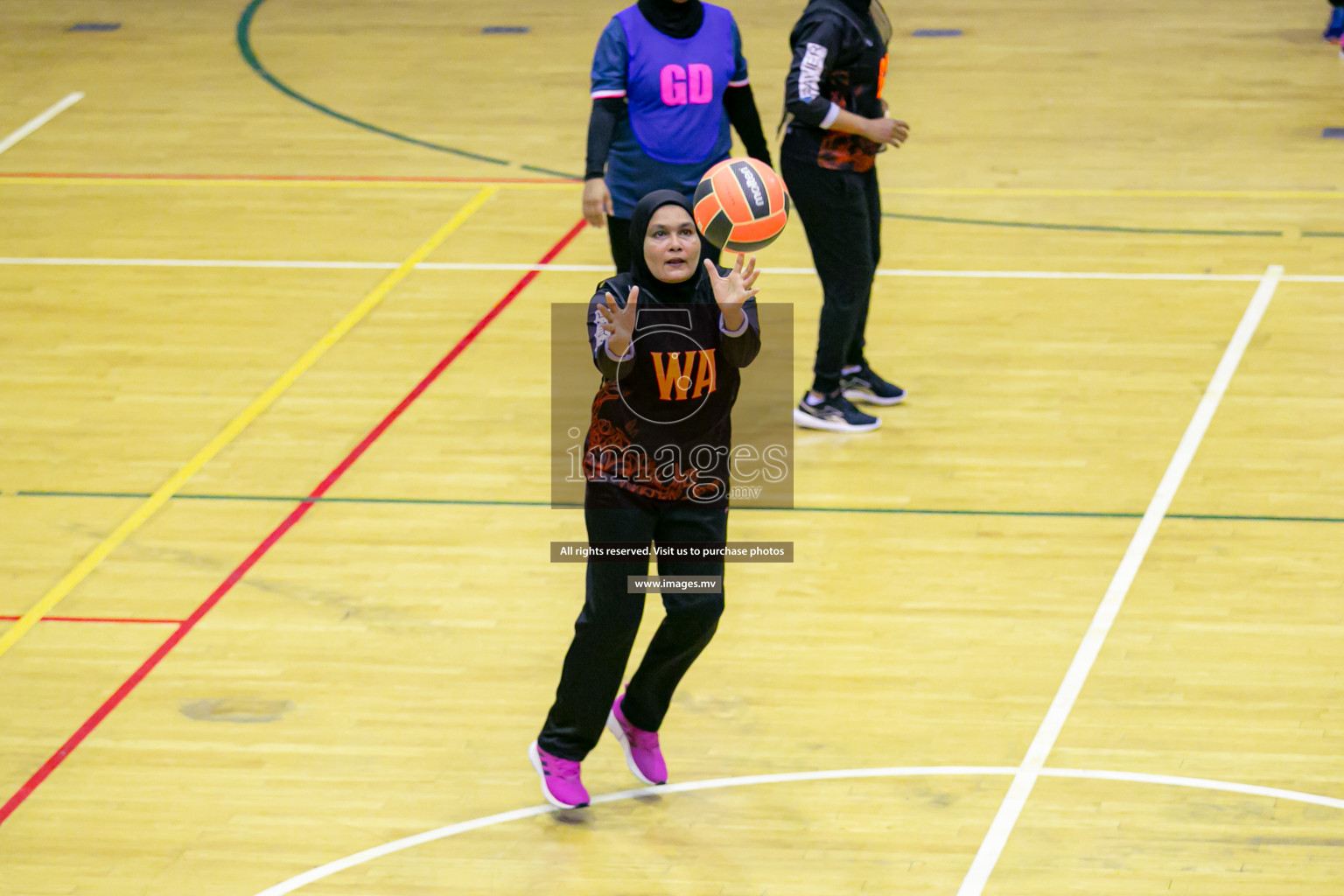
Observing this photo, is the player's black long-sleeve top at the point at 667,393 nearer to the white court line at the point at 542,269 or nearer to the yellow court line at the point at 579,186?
the white court line at the point at 542,269

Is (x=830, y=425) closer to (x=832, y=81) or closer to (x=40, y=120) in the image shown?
(x=832, y=81)

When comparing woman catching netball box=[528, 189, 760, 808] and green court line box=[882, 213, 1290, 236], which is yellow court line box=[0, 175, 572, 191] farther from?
woman catching netball box=[528, 189, 760, 808]

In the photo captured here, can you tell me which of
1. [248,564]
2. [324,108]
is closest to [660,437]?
[248,564]

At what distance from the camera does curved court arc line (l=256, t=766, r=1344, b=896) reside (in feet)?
15.8

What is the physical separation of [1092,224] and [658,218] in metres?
6.17

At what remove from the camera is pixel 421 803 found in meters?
5.04

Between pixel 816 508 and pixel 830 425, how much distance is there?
2.54 feet

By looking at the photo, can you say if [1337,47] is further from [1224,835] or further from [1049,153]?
[1224,835]

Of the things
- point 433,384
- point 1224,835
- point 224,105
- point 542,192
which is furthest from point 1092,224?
point 224,105

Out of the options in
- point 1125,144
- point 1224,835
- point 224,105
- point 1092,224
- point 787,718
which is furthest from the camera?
point 224,105

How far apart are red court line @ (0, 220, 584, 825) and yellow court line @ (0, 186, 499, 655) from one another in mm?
555

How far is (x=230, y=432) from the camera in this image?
7.62 m

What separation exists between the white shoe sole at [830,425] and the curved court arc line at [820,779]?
2.65 metres

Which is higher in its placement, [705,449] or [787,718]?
[705,449]
